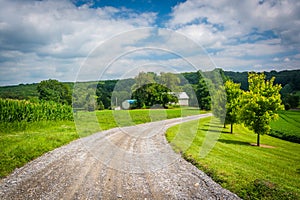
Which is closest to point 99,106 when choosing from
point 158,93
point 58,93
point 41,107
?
point 158,93

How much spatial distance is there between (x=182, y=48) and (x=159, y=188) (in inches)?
265

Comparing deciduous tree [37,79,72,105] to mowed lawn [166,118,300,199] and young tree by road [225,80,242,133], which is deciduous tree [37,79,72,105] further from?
mowed lawn [166,118,300,199]

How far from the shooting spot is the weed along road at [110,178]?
23.4ft

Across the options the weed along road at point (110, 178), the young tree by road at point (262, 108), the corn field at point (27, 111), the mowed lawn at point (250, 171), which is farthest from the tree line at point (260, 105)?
the corn field at point (27, 111)

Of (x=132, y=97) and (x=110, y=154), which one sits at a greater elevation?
(x=132, y=97)

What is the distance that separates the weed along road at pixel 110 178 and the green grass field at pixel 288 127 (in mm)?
14113

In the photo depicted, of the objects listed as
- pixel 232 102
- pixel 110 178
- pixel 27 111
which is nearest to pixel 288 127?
pixel 232 102

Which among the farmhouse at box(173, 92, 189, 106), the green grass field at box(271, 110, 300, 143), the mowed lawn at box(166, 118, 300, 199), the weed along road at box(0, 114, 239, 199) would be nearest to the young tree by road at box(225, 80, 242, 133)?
Answer: the green grass field at box(271, 110, 300, 143)

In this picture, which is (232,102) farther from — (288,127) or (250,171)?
(250,171)

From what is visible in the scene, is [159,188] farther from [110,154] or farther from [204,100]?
[204,100]

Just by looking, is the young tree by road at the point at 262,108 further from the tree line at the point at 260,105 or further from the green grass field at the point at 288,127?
the green grass field at the point at 288,127

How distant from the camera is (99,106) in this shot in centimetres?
2128

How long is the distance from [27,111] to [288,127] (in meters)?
26.0

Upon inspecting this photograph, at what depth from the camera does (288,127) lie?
952 inches
